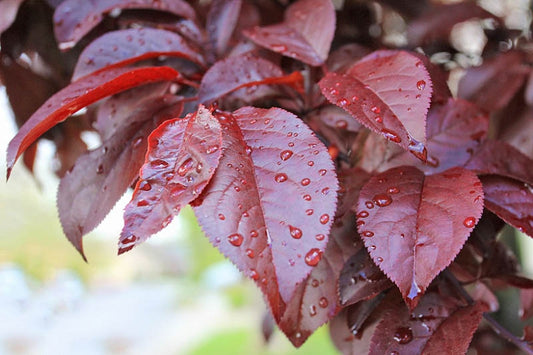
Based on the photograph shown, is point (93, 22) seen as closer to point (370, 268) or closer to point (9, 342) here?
point (370, 268)

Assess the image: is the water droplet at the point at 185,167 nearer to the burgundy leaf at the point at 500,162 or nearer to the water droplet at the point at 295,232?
the water droplet at the point at 295,232

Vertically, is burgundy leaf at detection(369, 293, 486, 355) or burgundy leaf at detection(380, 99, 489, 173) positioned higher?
burgundy leaf at detection(380, 99, 489, 173)

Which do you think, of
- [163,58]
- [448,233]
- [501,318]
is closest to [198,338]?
[501,318]

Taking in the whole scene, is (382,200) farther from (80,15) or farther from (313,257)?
(80,15)

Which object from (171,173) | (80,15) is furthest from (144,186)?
(80,15)

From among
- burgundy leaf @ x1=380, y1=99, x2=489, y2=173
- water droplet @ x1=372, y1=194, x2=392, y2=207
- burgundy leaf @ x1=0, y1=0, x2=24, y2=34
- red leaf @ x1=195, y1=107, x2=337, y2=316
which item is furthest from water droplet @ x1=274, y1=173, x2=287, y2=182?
burgundy leaf @ x1=0, y1=0, x2=24, y2=34

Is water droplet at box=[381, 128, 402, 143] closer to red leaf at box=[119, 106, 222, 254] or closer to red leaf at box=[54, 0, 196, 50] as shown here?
red leaf at box=[119, 106, 222, 254]

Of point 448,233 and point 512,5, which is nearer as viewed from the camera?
point 448,233
